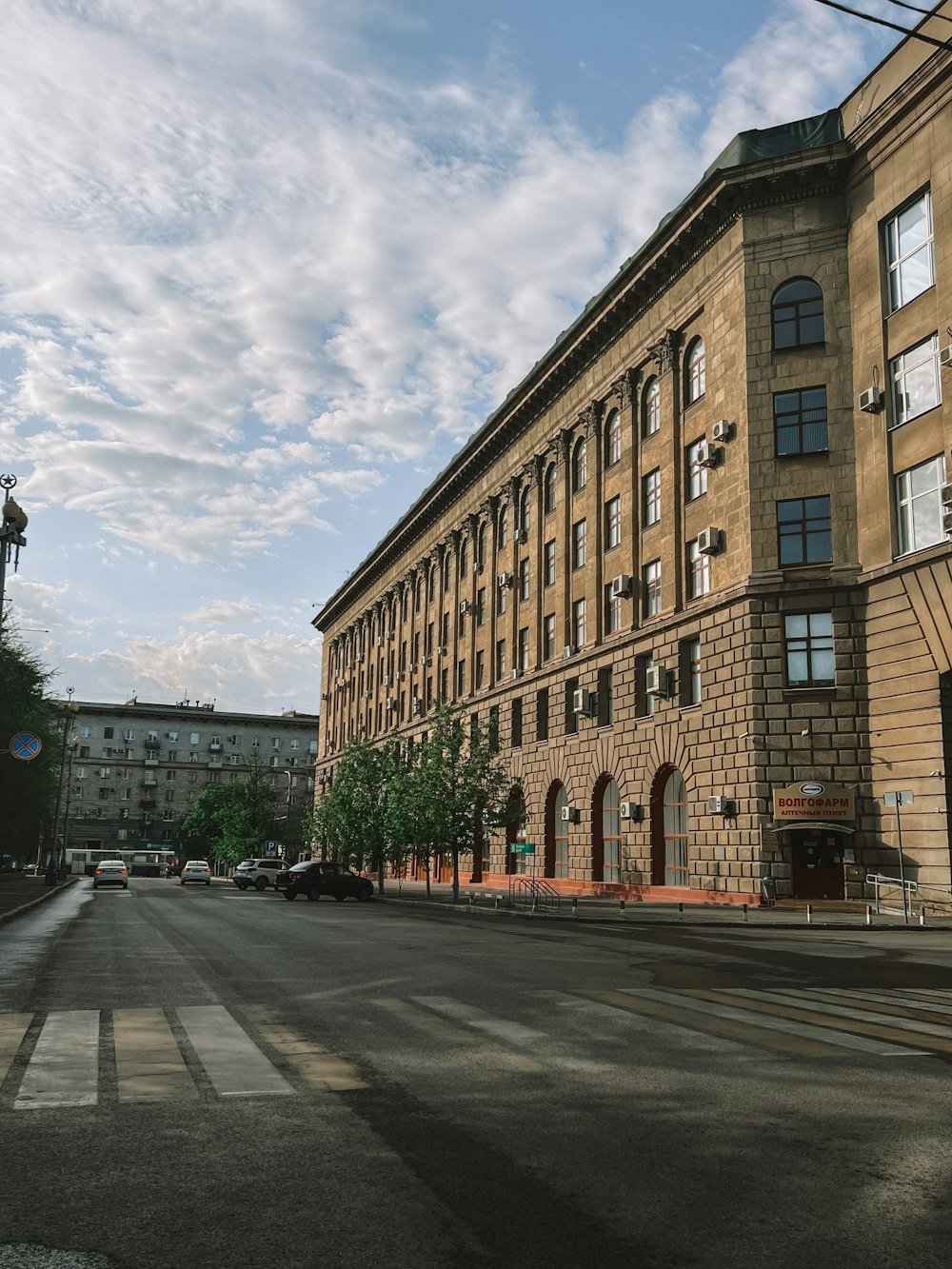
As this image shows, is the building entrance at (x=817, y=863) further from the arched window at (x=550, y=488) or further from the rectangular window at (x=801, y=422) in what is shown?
the arched window at (x=550, y=488)

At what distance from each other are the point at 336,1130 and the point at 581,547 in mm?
40574

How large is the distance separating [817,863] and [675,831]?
240 inches

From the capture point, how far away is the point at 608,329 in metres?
43.3

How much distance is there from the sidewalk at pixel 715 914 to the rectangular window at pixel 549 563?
15864 mm

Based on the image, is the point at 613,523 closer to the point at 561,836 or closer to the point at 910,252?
the point at 561,836

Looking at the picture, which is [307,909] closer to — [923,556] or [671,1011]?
[923,556]

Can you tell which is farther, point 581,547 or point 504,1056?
point 581,547

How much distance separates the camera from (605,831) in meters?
41.5

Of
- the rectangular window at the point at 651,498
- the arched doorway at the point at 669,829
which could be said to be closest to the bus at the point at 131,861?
the arched doorway at the point at 669,829

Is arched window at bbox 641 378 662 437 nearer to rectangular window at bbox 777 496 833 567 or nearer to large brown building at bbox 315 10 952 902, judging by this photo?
large brown building at bbox 315 10 952 902

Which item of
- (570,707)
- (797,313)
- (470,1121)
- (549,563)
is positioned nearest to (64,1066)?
(470,1121)

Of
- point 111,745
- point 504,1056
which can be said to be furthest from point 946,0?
point 111,745

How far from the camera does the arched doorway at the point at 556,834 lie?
4466cm

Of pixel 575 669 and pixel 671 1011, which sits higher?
pixel 575 669
